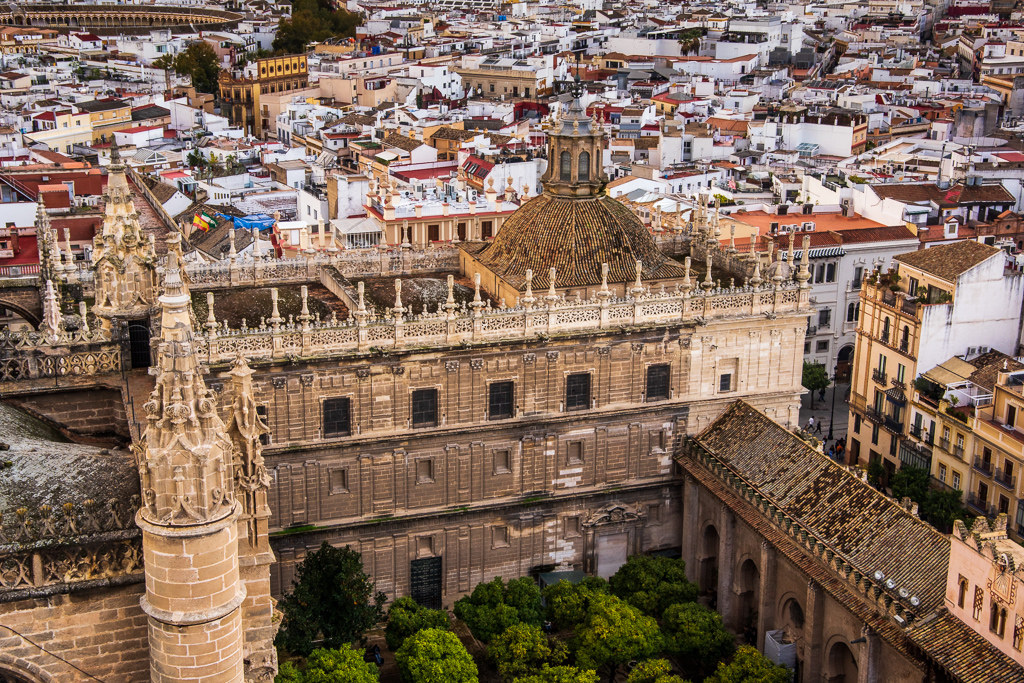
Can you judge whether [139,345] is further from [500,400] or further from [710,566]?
[710,566]

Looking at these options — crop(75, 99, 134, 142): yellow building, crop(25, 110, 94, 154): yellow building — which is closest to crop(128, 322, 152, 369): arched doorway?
crop(25, 110, 94, 154): yellow building

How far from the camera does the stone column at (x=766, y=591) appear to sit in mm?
47062

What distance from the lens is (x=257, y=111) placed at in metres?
161

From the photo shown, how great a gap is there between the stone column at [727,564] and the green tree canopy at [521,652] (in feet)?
28.9

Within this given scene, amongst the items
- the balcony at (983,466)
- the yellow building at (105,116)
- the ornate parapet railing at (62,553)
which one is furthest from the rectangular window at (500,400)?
the yellow building at (105,116)

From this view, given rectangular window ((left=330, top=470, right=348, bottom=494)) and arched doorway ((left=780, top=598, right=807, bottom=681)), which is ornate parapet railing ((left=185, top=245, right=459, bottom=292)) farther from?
arched doorway ((left=780, top=598, right=807, bottom=681))

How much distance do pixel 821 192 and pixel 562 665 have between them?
2301 inches

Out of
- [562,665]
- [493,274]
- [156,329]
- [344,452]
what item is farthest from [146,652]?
[493,274]

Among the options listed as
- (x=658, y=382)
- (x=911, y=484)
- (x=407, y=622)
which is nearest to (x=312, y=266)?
(x=658, y=382)

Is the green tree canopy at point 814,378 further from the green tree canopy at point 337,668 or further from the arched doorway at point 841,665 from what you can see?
the green tree canopy at point 337,668

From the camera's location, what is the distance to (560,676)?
41875mm

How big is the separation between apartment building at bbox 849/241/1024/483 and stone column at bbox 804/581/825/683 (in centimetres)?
2175

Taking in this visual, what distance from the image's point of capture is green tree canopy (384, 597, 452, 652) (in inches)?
1788

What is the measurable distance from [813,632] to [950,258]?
27.9m
